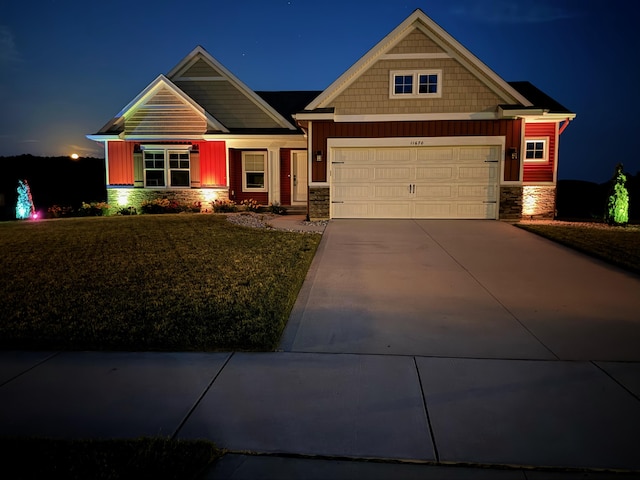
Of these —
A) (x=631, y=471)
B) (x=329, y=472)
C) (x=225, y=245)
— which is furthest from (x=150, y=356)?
(x=225, y=245)

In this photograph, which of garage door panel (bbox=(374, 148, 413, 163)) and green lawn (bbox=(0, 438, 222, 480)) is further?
garage door panel (bbox=(374, 148, 413, 163))

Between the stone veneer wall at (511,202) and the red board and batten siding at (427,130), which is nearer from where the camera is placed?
the red board and batten siding at (427,130)

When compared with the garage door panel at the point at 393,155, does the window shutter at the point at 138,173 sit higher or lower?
lower

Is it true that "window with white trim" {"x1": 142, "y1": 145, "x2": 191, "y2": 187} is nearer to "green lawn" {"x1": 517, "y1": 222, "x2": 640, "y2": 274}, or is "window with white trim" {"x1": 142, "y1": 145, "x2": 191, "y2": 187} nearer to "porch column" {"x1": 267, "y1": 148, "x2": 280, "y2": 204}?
"porch column" {"x1": 267, "y1": 148, "x2": 280, "y2": 204}

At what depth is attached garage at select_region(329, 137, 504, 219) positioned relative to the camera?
50.2 feet

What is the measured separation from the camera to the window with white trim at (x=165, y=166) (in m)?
19.1

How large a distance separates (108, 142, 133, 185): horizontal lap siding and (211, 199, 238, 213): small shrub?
3708 millimetres

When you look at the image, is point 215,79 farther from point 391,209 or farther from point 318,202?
point 391,209

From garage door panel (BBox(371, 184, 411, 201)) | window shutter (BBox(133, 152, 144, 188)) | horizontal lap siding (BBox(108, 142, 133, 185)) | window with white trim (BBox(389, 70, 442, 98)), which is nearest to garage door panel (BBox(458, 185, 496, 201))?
garage door panel (BBox(371, 184, 411, 201))

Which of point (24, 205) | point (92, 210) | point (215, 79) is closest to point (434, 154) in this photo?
point (215, 79)

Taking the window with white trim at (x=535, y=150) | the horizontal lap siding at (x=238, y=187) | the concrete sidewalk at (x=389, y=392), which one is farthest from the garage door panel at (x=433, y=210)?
the concrete sidewalk at (x=389, y=392)

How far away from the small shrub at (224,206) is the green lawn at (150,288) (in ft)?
20.7

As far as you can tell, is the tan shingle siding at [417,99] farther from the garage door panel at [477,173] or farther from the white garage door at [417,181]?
the garage door panel at [477,173]

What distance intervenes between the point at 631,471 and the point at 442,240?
8.66 m
